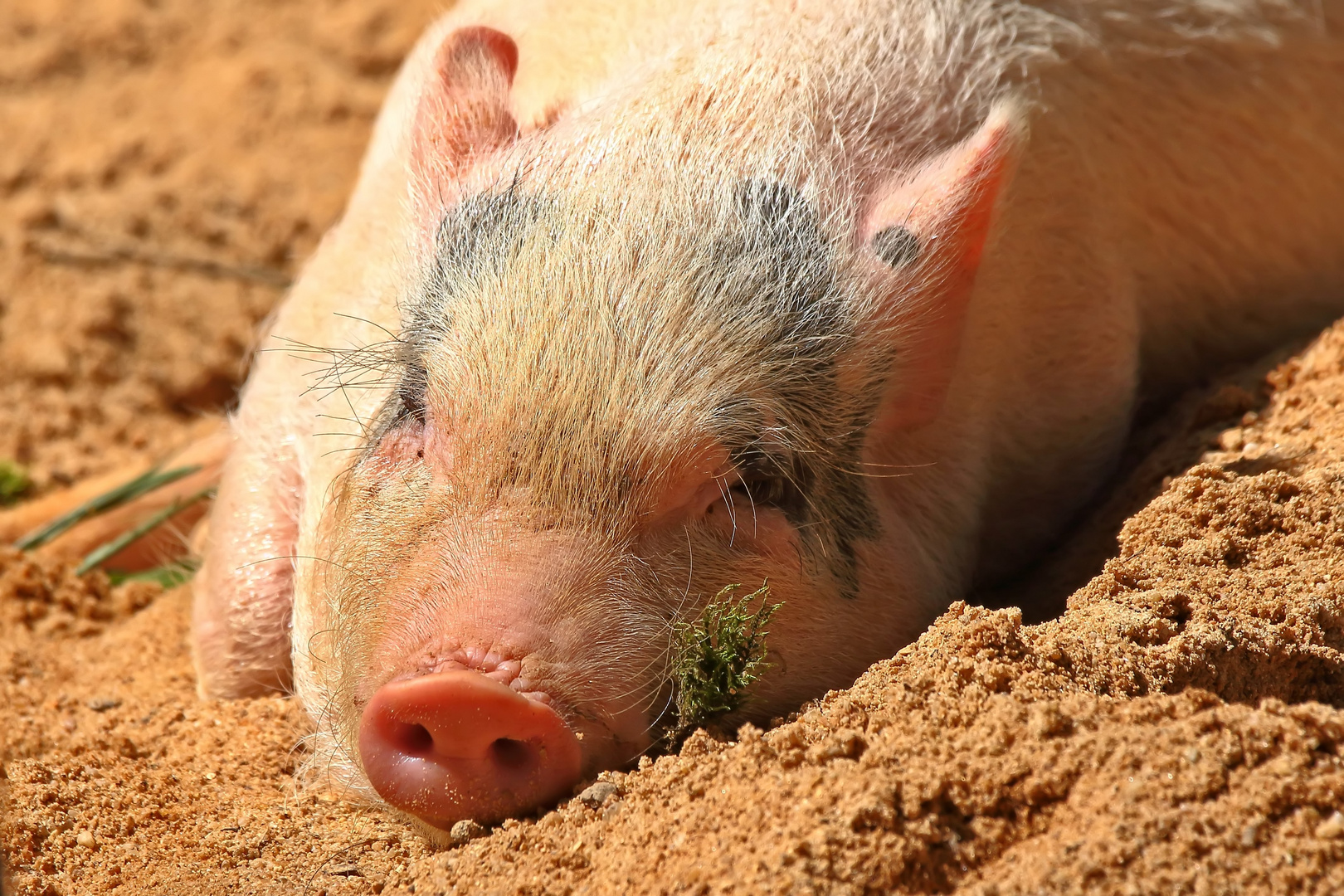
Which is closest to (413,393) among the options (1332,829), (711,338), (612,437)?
(612,437)

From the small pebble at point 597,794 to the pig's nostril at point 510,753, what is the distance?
121 millimetres

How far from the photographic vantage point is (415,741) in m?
2.48

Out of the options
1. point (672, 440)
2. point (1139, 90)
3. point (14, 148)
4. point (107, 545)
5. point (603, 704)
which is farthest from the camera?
point (14, 148)

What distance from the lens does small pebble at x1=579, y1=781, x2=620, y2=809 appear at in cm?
246

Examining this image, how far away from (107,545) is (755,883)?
10.4ft

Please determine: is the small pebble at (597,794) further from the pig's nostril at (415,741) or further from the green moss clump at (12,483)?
the green moss clump at (12,483)

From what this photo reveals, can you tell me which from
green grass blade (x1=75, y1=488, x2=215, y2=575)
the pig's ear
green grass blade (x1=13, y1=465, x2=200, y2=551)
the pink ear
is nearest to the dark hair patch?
the pig's ear

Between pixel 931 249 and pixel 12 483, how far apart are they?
3806mm

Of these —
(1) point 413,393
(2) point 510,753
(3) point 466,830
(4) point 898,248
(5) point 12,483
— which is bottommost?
(5) point 12,483

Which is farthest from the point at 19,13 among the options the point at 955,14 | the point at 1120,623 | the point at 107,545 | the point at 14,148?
the point at 1120,623

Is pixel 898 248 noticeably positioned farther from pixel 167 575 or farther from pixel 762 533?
pixel 167 575

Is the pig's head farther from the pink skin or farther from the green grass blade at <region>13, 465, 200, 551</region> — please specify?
the green grass blade at <region>13, 465, 200, 551</region>

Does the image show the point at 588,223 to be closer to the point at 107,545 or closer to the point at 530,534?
the point at 530,534

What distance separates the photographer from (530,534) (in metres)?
2.61
